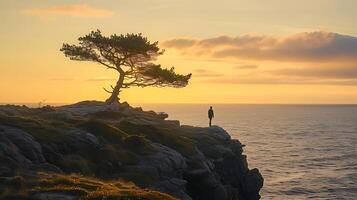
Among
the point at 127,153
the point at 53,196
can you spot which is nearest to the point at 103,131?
the point at 127,153

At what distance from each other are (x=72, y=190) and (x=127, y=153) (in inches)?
645

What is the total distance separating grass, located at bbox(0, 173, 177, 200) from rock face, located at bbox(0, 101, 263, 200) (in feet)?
3.77

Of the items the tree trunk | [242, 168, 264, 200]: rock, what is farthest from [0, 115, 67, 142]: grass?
[242, 168, 264, 200]: rock

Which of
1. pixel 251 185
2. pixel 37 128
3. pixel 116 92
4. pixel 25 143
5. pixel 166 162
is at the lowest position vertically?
pixel 251 185

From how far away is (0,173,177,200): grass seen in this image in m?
22.8

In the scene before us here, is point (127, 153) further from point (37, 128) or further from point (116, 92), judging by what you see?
point (116, 92)

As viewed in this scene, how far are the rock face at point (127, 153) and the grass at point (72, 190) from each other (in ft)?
3.77

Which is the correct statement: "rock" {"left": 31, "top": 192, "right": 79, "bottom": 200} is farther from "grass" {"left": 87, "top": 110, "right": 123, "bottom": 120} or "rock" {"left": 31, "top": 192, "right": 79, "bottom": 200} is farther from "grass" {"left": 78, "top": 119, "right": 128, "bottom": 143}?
"grass" {"left": 87, "top": 110, "right": 123, "bottom": 120}

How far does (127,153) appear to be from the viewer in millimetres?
40312

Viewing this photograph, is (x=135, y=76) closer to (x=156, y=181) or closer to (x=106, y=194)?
(x=156, y=181)

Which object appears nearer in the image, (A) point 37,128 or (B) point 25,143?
(B) point 25,143

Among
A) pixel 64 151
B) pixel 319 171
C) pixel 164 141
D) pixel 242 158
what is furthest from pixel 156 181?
pixel 319 171

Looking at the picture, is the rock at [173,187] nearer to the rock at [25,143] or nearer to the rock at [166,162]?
the rock at [166,162]

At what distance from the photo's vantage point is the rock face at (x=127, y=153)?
3434 cm
